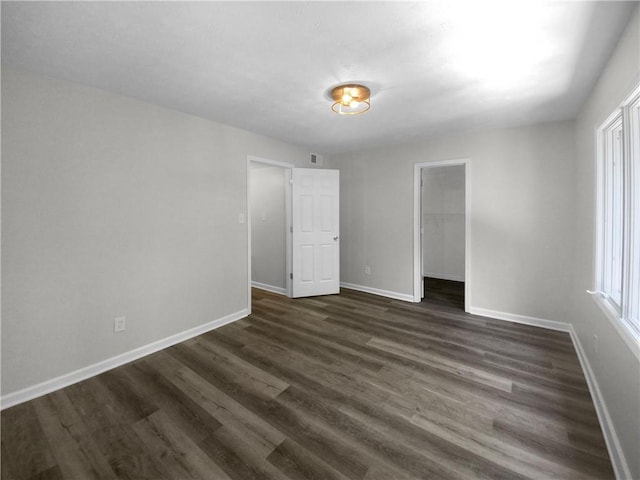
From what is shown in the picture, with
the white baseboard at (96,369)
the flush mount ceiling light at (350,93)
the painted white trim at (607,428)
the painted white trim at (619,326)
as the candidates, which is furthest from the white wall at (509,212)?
the white baseboard at (96,369)

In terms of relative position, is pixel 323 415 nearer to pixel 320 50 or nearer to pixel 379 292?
pixel 320 50

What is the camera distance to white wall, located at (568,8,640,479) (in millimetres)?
1271

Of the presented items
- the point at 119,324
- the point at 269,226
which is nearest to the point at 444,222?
A: the point at 269,226

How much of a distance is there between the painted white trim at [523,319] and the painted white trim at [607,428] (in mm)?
830

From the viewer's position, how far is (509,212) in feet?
10.6

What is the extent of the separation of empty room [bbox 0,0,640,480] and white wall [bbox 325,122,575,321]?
28 millimetres

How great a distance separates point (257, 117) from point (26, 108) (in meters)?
1.77

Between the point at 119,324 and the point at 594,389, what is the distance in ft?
12.3

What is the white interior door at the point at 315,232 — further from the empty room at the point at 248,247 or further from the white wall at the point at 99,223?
the white wall at the point at 99,223

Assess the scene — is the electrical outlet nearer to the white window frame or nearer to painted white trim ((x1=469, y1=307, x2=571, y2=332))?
the white window frame

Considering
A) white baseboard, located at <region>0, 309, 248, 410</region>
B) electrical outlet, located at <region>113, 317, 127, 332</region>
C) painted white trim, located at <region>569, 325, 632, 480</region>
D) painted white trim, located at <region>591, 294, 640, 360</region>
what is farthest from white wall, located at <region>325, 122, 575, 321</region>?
electrical outlet, located at <region>113, 317, 127, 332</region>

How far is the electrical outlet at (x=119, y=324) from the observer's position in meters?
2.31

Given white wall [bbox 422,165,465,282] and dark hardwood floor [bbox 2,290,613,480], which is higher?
white wall [bbox 422,165,465,282]

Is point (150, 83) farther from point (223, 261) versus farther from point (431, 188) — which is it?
point (431, 188)
